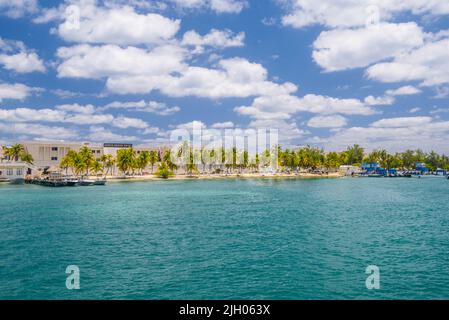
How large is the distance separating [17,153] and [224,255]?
632 feet

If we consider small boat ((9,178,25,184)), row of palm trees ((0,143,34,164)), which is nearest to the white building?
small boat ((9,178,25,184))

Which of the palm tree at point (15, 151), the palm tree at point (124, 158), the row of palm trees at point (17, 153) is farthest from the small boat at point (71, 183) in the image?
the palm tree at point (15, 151)

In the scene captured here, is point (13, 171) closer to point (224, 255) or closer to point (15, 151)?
point (15, 151)

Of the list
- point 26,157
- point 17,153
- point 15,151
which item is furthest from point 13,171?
point 17,153

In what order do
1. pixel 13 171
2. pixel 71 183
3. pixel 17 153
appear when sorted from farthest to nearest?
pixel 17 153
pixel 13 171
pixel 71 183

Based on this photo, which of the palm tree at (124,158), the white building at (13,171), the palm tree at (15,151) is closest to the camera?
the white building at (13,171)

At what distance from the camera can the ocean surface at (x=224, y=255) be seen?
1044 inches

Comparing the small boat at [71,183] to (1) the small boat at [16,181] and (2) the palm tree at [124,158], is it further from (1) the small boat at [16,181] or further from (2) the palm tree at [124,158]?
(2) the palm tree at [124,158]

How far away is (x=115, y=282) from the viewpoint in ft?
91.2

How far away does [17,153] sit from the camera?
189375 millimetres

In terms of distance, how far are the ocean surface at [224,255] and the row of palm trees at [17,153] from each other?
471 feet

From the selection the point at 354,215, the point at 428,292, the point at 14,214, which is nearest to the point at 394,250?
the point at 428,292

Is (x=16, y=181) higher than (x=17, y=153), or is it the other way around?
(x=17, y=153)
